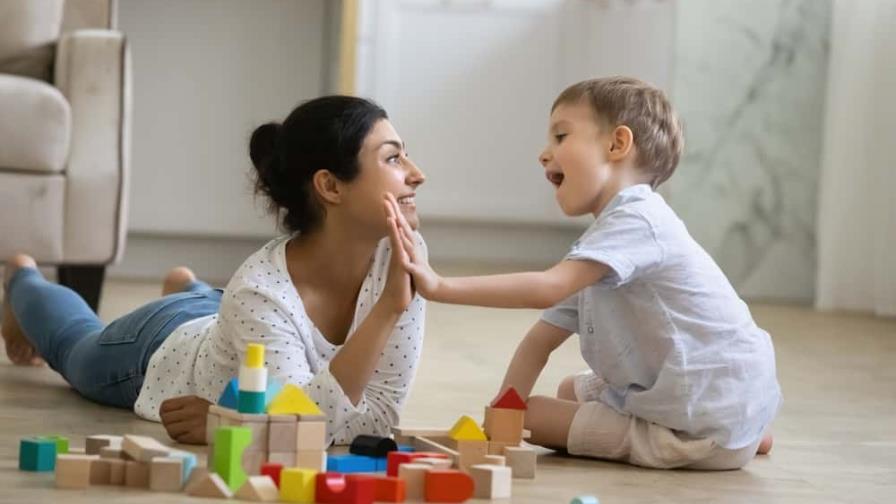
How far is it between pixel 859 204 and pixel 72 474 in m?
2.41

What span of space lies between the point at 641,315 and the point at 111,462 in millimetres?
557

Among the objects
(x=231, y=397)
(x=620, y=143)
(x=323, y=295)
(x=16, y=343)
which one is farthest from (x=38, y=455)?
(x=16, y=343)

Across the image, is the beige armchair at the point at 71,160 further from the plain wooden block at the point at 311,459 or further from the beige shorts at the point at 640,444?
the plain wooden block at the point at 311,459

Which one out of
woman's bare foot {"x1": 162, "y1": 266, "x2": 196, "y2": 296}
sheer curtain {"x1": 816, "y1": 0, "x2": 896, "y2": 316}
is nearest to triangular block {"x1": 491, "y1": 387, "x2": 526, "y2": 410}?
woman's bare foot {"x1": 162, "y1": 266, "x2": 196, "y2": 296}

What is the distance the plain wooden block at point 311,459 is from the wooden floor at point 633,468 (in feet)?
0.35

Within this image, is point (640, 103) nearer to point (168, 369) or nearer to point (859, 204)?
point (168, 369)

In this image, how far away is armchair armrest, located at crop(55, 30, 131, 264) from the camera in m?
2.47

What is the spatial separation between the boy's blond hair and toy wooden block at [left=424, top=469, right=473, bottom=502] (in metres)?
0.49

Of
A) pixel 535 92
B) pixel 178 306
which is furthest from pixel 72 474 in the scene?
pixel 535 92

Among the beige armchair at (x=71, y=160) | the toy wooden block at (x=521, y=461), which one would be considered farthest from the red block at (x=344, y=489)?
the beige armchair at (x=71, y=160)

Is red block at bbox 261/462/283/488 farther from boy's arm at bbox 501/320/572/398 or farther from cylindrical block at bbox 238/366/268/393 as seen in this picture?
boy's arm at bbox 501/320/572/398

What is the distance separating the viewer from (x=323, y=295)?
1.52 meters

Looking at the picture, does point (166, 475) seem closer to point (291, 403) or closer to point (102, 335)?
point (291, 403)

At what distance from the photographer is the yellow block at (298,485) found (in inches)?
44.5
